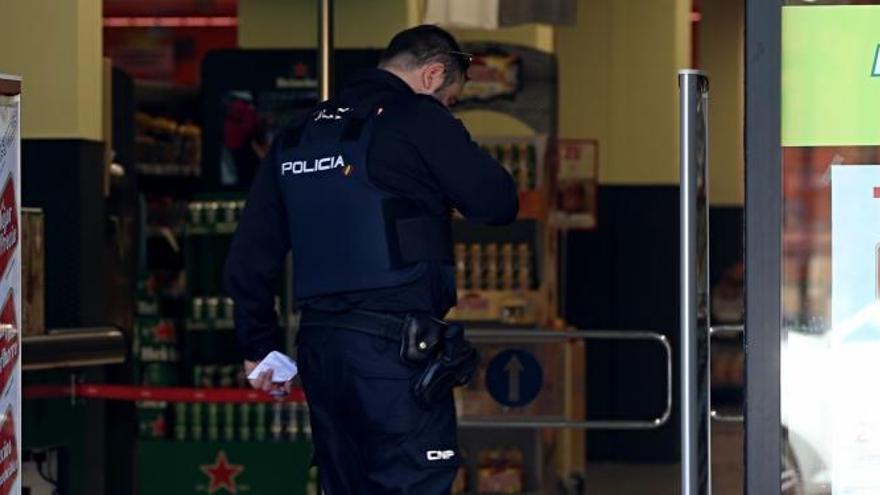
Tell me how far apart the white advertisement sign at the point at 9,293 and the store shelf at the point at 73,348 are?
2062 millimetres

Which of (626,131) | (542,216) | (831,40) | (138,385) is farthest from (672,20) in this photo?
(831,40)

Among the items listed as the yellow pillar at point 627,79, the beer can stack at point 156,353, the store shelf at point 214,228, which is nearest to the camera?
the store shelf at point 214,228

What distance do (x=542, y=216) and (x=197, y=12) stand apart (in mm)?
11856

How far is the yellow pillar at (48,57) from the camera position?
769 centimetres

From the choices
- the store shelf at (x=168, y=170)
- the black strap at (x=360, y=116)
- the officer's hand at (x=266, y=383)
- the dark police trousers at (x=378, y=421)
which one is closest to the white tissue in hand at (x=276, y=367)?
the officer's hand at (x=266, y=383)

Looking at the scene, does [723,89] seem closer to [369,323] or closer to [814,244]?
[369,323]

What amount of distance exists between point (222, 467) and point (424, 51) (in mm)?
3656

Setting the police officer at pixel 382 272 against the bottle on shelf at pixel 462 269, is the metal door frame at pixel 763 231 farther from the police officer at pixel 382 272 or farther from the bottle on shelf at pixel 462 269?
the bottle on shelf at pixel 462 269

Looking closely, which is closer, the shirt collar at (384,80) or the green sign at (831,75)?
the green sign at (831,75)

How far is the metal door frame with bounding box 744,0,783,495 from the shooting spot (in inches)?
155

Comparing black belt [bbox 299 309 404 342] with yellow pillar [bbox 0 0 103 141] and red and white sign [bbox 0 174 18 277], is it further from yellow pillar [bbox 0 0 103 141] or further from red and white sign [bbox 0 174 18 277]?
yellow pillar [bbox 0 0 103 141]

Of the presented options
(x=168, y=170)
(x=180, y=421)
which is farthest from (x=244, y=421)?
(x=168, y=170)

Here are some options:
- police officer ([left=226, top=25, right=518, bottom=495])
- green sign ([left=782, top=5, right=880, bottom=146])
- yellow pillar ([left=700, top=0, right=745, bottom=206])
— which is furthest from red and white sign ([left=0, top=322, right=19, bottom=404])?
yellow pillar ([left=700, top=0, right=745, bottom=206])

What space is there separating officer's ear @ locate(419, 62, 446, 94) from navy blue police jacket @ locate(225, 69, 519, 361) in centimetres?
6
